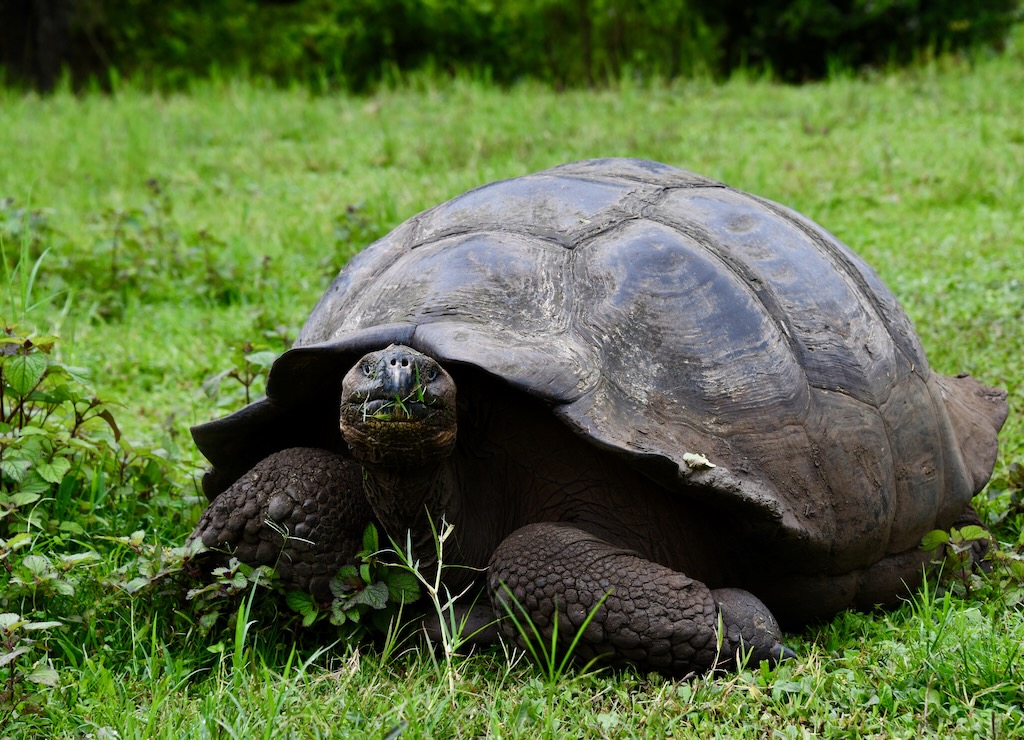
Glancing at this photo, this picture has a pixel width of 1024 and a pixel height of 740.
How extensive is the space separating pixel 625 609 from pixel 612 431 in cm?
37

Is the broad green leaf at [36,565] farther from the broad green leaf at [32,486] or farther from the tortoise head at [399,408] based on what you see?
the tortoise head at [399,408]

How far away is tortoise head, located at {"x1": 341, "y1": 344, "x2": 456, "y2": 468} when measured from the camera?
2.22 meters

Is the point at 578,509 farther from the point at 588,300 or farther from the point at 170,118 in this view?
the point at 170,118

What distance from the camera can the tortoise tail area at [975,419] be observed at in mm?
3090

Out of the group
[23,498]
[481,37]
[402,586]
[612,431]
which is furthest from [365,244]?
[481,37]

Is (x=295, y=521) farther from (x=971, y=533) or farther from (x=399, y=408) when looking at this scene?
(x=971, y=533)

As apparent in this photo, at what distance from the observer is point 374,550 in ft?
8.44

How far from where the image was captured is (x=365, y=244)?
5.56m

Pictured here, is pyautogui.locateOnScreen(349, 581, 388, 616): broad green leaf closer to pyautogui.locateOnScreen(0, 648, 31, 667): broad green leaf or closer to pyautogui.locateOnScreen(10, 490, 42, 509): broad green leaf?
pyautogui.locateOnScreen(0, 648, 31, 667): broad green leaf

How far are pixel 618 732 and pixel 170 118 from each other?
793 cm

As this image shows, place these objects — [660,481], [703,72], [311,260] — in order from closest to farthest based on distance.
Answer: [660,481] < [311,260] < [703,72]

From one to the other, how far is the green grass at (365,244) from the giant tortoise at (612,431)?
0.17 metres

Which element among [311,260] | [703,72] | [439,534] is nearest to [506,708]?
[439,534]

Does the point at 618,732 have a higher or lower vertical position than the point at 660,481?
lower
